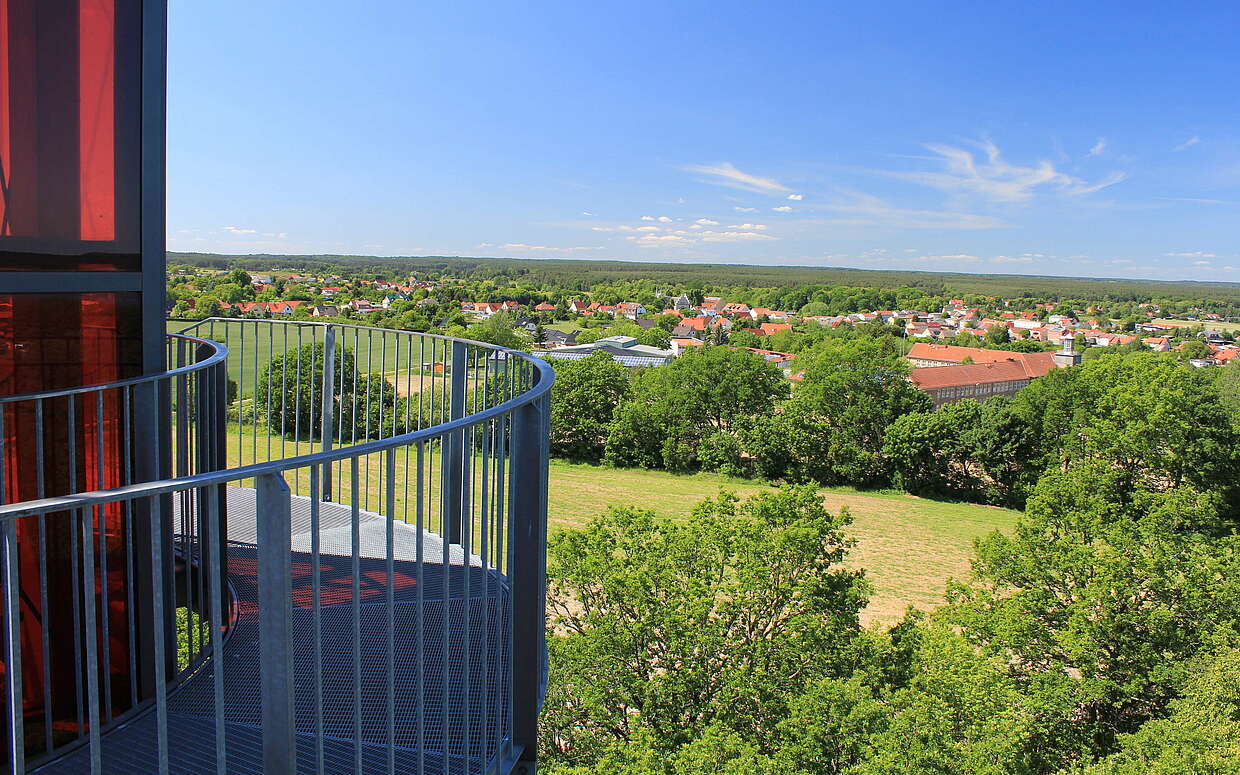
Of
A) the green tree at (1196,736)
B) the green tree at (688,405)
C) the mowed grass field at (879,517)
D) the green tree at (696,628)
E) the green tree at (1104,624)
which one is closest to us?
the green tree at (1196,736)

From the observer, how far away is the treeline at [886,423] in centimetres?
3425

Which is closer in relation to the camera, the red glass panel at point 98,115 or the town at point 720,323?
the red glass panel at point 98,115

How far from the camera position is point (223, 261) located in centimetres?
10325

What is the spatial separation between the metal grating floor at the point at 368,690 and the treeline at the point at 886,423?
36145 millimetres

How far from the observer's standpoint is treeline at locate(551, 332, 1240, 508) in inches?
1348

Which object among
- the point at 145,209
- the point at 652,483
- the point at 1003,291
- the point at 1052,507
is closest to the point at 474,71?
the point at 652,483

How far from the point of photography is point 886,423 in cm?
4222

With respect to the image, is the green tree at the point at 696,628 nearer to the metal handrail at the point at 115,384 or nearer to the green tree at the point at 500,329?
the metal handrail at the point at 115,384

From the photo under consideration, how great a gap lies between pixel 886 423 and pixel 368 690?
41.6m

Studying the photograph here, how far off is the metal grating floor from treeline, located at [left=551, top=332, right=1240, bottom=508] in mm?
36145

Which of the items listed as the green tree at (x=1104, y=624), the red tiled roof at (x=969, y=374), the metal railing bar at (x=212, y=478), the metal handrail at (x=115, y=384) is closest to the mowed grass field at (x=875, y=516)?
the green tree at (x=1104, y=624)

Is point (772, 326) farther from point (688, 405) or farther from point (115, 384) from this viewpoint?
point (115, 384)

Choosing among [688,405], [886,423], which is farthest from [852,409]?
[688,405]

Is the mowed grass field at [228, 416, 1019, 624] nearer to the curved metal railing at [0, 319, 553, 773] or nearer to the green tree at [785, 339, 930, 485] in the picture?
the green tree at [785, 339, 930, 485]
